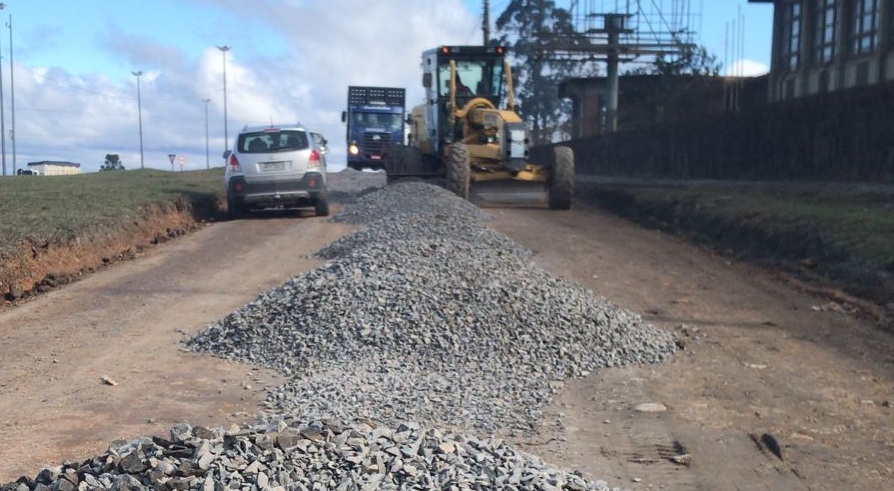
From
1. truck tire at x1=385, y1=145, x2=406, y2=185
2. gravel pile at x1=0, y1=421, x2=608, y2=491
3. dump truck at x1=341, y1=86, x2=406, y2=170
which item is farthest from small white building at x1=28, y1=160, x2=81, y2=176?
gravel pile at x1=0, y1=421, x2=608, y2=491

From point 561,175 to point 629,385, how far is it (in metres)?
16.6

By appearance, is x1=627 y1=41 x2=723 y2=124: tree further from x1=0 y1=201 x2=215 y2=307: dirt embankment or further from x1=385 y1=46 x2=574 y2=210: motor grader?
x1=0 y1=201 x2=215 y2=307: dirt embankment

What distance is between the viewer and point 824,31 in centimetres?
3228

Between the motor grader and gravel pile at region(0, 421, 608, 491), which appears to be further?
the motor grader

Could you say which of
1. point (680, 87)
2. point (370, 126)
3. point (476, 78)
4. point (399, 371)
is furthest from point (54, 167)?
point (399, 371)

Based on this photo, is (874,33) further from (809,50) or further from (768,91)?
(768,91)

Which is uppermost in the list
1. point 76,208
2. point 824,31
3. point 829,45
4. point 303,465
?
point 824,31

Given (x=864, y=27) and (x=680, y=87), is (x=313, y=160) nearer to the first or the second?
(x=864, y=27)

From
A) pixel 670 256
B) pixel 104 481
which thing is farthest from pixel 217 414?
pixel 670 256

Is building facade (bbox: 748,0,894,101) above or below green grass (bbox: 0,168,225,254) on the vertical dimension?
above

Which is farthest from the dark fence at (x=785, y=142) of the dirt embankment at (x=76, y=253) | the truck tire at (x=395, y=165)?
the dirt embankment at (x=76, y=253)

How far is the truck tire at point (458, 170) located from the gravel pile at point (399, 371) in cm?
1017

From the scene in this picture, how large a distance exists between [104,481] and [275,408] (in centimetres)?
226

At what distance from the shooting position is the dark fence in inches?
794
